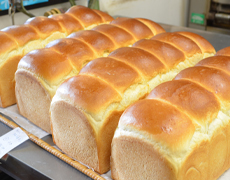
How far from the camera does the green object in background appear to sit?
11.4ft

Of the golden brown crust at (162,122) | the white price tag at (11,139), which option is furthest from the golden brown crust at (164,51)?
the white price tag at (11,139)

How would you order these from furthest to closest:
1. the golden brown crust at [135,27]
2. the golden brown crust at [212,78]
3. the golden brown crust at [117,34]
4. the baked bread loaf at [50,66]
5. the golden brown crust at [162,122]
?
the golden brown crust at [135,27] < the golden brown crust at [117,34] < the baked bread loaf at [50,66] < the golden brown crust at [212,78] < the golden brown crust at [162,122]

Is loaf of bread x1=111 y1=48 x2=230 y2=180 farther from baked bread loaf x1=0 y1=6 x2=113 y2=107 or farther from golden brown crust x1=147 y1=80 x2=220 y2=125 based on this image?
baked bread loaf x1=0 y1=6 x2=113 y2=107

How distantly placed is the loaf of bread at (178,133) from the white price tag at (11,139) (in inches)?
17.7

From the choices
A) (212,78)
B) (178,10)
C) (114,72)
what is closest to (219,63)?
(212,78)

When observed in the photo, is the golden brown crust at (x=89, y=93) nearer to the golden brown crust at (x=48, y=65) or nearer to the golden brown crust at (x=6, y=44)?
the golden brown crust at (x=48, y=65)

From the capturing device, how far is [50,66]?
1234 mm

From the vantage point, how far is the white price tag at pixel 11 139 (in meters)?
1.16

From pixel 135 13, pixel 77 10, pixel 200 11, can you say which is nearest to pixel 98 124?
pixel 77 10

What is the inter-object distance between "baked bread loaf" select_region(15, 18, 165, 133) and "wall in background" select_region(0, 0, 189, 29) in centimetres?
97

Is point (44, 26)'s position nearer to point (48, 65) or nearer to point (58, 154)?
point (48, 65)

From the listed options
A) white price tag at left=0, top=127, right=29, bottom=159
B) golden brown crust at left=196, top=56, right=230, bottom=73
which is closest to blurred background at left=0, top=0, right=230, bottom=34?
white price tag at left=0, top=127, right=29, bottom=159

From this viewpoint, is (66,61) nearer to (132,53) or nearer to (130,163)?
(132,53)

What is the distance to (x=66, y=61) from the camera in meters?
1.29
